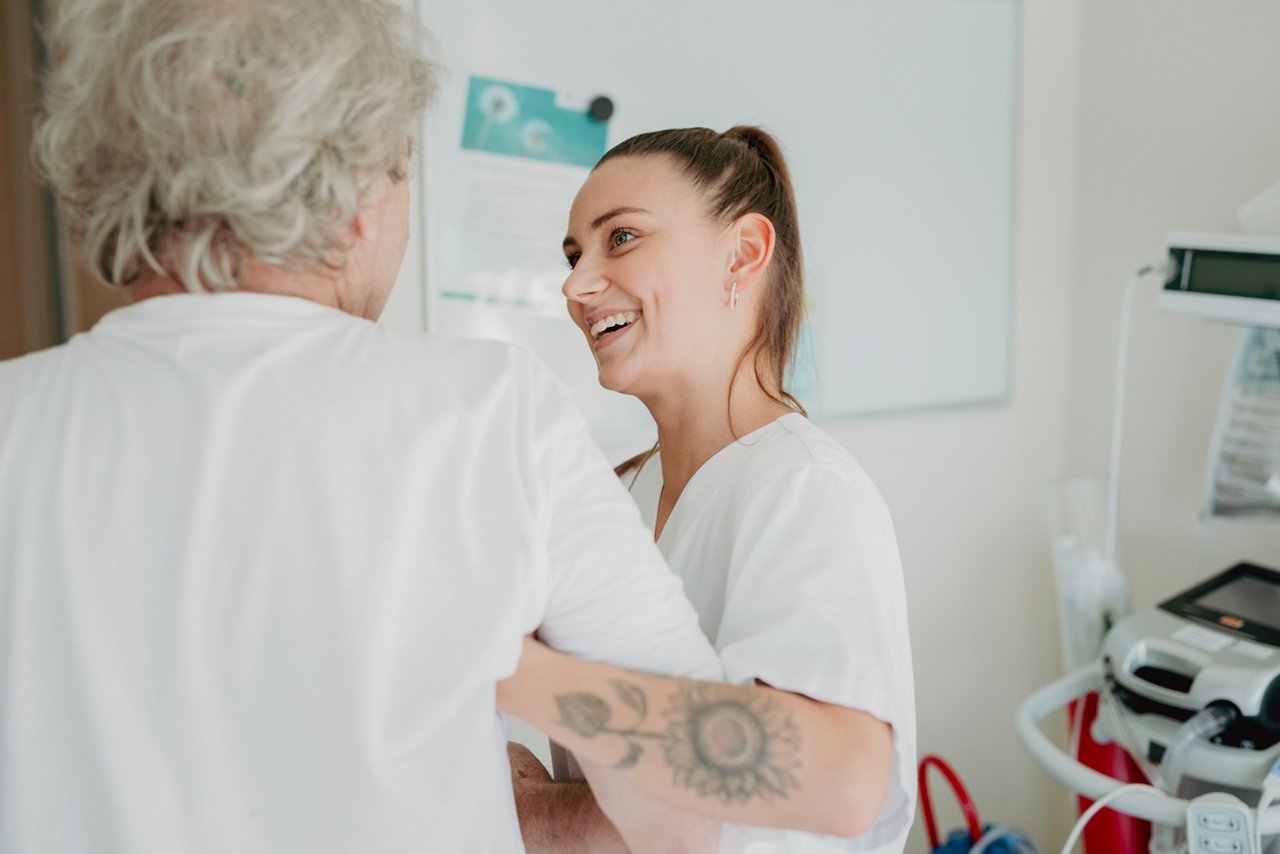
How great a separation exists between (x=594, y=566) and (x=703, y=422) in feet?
1.65

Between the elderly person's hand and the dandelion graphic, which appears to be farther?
the dandelion graphic

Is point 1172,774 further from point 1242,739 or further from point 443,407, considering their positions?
point 443,407

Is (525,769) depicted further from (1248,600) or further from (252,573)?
(1248,600)

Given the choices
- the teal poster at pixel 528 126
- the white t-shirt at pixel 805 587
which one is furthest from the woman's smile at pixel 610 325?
the teal poster at pixel 528 126

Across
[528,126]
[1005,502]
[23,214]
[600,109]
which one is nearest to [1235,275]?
[1005,502]

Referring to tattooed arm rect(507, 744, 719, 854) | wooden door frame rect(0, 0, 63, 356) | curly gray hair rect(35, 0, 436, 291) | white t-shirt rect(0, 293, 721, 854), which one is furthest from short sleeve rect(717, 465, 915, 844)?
wooden door frame rect(0, 0, 63, 356)

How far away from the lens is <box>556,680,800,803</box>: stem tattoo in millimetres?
709

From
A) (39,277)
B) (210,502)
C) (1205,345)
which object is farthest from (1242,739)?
(39,277)

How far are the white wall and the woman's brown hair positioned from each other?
103cm

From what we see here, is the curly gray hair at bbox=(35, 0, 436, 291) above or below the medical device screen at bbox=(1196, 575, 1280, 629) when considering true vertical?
above

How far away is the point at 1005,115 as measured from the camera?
2.32 metres

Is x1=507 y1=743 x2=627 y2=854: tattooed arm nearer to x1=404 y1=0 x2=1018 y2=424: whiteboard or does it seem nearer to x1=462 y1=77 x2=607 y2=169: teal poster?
x1=404 y1=0 x2=1018 y2=424: whiteboard

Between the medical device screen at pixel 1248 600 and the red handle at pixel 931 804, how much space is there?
61 centimetres

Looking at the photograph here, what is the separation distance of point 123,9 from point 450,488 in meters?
0.38
